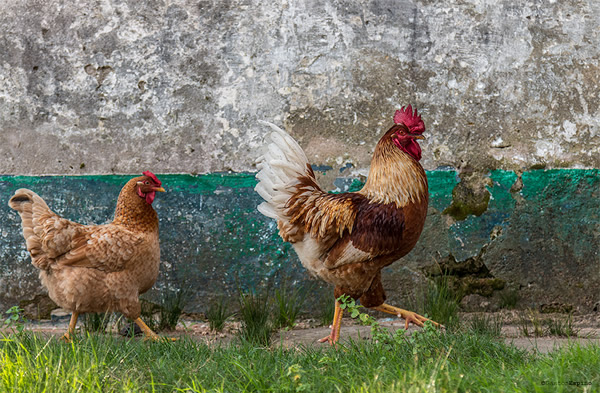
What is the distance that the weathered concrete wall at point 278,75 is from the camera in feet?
16.9

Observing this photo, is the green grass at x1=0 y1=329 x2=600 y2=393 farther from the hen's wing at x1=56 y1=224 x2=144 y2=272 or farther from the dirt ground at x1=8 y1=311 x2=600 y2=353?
the dirt ground at x1=8 y1=311 x2=600 y2=353

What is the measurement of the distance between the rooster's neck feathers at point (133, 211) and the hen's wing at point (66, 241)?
0.13 meters

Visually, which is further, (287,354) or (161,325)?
(161,325)

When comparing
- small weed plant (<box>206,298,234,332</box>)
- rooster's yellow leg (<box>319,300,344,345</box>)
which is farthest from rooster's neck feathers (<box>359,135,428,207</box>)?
small weed plant (<box>206,298,234,332</box>)

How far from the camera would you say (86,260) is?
4090 millimetres

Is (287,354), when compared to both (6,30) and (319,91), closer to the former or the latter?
(319,91)

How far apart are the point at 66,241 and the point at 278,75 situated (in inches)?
89.3

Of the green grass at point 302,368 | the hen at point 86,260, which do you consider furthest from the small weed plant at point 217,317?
the green grass at point 302,368

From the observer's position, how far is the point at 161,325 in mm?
4738

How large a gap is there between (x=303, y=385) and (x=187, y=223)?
2826 millimetres

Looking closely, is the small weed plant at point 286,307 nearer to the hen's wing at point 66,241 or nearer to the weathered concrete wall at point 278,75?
the weathered concrete wall at point 278,75

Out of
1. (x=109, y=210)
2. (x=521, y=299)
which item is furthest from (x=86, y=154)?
(x=521, y=299)

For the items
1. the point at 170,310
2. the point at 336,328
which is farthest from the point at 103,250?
the point at 336,328

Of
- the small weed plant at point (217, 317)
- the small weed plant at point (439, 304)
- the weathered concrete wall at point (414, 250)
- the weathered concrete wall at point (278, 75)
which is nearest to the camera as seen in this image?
the small weed plant at point (439, 304)
